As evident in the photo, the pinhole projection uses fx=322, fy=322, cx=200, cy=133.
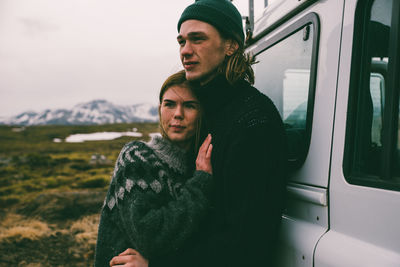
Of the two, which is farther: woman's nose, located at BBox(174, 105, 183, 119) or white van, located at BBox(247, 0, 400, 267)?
woman's nose, located at BBox(174, 105, 183, 119)

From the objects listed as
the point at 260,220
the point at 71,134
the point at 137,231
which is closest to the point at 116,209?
the point at 137,231

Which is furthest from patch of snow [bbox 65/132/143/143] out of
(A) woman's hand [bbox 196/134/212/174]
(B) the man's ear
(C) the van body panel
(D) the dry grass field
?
(C) the van body panel

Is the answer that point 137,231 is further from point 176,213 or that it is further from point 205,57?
point 205,57

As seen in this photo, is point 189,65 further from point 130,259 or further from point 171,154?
point 130,259

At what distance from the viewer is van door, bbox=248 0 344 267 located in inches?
49.5

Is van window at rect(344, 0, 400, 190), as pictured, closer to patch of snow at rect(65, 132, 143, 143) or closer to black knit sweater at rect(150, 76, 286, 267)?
black knit sweater at rect(150, 76, 286, 267)

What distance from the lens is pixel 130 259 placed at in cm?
136

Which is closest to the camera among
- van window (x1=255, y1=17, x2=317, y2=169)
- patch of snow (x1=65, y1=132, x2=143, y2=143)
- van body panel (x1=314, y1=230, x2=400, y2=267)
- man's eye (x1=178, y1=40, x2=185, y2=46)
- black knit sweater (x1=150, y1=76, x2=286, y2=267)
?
van body panel (x1=314, y1=230, x2=400, y2=267)

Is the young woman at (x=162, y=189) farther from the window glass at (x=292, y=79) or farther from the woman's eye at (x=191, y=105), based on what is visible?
the window glass at (x=292, y=79)

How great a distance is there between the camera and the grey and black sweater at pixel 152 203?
1.33 meters

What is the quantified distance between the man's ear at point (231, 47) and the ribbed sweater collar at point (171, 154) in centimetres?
57

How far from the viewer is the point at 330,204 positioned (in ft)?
3.91

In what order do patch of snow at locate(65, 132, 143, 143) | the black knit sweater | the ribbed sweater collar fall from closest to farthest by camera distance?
the black knit sweater < the ribbed sweater collar < patch of snow at locate(65, 132, 143, 143)

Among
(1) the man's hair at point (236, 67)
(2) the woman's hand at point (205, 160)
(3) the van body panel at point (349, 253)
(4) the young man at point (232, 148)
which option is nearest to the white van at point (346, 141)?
(3) the van body panel at point (349, 253)
